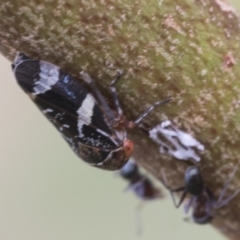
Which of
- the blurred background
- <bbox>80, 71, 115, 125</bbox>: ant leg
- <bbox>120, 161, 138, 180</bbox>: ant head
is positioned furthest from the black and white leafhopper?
the blurred background

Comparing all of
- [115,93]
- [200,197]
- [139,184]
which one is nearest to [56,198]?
[139,184]

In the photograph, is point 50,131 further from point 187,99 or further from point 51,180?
point 187,99

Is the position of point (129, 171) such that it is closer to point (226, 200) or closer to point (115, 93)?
point (226, 200)

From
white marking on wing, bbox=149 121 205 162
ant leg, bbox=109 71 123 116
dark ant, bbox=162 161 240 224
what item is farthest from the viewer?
dark ant, bbox=162 161 240 224

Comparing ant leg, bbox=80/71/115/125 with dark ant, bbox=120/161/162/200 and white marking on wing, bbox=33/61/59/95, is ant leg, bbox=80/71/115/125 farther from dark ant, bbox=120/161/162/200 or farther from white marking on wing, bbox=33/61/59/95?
dark ant, bbox=120/161/162/200

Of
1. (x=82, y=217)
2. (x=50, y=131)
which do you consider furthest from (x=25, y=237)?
(x=50, y=131)
